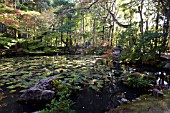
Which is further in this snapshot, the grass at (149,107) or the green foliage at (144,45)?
the green foliage at (144,45)

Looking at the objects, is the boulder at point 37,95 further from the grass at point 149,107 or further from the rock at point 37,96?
the grass at point 149,107

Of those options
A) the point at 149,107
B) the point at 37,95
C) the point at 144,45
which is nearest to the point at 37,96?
the point at 37,95

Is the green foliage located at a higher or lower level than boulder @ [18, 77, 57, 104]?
higher

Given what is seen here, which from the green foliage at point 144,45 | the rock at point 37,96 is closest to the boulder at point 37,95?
the rock at point 37,96

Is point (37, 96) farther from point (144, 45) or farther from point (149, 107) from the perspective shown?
point (144, 45)

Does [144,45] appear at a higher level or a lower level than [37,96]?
higher

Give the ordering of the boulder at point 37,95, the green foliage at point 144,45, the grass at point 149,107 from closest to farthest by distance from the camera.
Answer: the grass at point 149,107, the boulder at point 37,95, the green foliage at point 144,45

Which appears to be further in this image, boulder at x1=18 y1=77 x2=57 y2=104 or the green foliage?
the green foliage

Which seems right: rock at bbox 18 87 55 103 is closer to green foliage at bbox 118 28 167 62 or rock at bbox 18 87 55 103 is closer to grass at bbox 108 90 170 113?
grass at bbox 108 90 170 113

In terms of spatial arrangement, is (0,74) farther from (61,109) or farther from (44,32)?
(44,32)

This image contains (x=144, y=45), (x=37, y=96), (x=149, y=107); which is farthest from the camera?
(x=144, y=45)

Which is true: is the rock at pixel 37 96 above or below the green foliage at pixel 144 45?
below

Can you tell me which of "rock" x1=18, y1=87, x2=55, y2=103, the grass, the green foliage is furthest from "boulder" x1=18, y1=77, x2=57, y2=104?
the green foliage

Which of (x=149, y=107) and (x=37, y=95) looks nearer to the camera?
(x=149, y=107)
